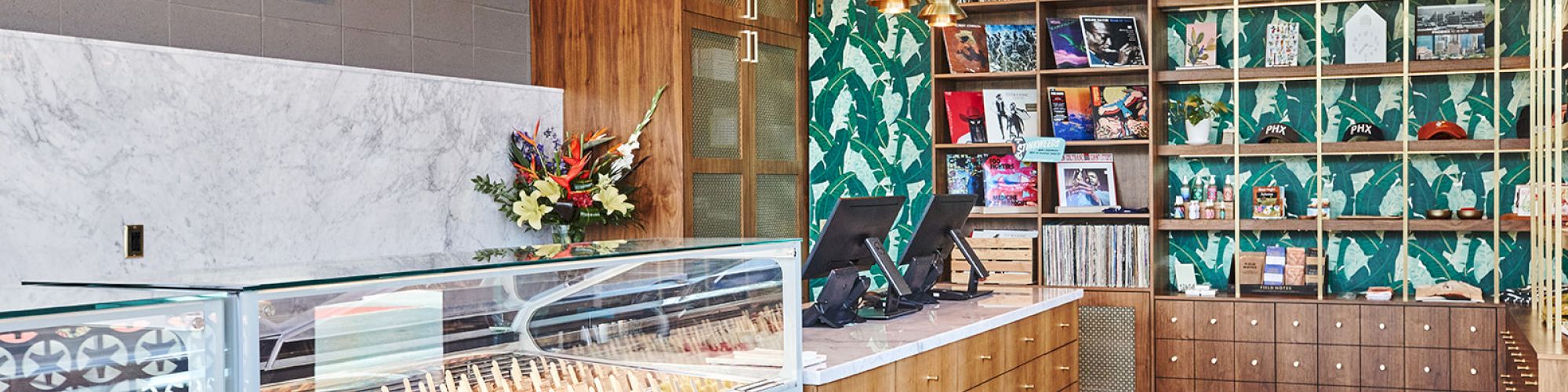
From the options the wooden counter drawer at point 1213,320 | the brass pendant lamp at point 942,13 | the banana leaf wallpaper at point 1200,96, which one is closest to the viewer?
the brass pendant lamp at point 942,13

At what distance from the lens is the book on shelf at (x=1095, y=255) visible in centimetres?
589

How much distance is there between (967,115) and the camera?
620cm

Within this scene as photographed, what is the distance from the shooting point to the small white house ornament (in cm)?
561

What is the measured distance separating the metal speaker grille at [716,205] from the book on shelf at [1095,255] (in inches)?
55.3

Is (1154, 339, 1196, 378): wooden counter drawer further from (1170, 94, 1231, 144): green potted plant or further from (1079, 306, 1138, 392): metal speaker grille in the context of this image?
(1170, 94, 1231, 144): green potted plant

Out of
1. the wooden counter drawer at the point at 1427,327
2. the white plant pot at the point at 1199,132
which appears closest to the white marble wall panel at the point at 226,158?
the white plant pot at the point at 1199,132

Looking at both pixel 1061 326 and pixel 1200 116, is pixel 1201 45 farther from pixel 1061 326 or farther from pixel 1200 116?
pixel 1061 326

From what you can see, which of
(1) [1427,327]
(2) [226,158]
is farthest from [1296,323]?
(2) [226,158]

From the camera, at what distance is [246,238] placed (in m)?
4.33

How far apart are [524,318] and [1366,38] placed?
4445 millimetres

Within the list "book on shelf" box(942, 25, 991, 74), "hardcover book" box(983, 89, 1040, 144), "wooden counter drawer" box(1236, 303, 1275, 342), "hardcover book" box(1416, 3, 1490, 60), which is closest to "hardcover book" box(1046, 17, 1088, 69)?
"hardcover book" box(983, 89, 1040, 144)

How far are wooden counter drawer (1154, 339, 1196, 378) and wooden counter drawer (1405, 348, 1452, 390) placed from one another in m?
0.86

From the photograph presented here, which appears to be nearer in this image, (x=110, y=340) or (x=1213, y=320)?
(x=110, y=340)

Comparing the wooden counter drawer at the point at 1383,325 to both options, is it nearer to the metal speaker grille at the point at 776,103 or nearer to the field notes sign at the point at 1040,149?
the field notes sign at the point at 1040,149
